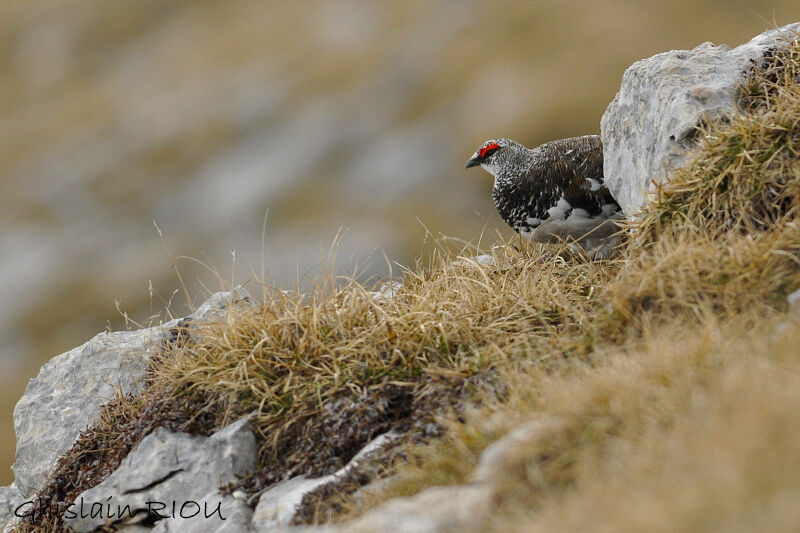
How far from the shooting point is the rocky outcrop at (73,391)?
19.4 feet

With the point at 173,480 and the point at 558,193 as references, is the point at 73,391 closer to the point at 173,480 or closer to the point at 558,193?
the point at 173,480

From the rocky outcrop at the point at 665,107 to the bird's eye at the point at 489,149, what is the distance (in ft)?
3.47

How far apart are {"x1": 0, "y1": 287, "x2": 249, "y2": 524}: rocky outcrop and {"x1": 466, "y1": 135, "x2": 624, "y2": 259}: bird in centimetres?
246

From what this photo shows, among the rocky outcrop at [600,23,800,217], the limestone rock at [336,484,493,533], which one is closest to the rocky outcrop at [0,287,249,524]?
the limestone rock at [336,484,493,533]

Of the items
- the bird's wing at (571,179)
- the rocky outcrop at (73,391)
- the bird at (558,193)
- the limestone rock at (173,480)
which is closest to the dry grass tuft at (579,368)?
the limestone rock at (173,480)

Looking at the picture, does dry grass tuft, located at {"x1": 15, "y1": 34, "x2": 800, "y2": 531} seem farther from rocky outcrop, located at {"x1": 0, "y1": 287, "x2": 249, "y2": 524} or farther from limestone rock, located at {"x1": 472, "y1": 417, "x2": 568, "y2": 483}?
rocky outcrop, located at {"x1": 0, "y1": 287, "x2": 249, "y2": 524}

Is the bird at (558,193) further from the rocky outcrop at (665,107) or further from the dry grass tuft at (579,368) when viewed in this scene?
the dry grass tuft at (579,368)

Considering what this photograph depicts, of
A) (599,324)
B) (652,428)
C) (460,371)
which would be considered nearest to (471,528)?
(652,428)

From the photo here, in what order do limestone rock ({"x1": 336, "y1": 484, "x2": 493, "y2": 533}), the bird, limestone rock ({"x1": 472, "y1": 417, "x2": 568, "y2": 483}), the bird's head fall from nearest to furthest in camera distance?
1. limestone rock ({"x1": 336, "y1": 484, "x2": 493, "y2": 533})
2. limestone rock ({"x1": 472, "y1": 417, "x2": 568, "y2": 483})
3. the bird
4. the bird's head

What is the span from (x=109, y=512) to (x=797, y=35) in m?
5.52

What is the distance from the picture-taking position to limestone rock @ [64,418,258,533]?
14.3 ft

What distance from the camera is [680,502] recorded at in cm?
234

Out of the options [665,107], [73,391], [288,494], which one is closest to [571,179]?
[665,107]

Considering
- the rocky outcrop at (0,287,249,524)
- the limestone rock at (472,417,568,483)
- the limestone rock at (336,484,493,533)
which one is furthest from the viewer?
the rocky outcrop at (0,287,249,524)
